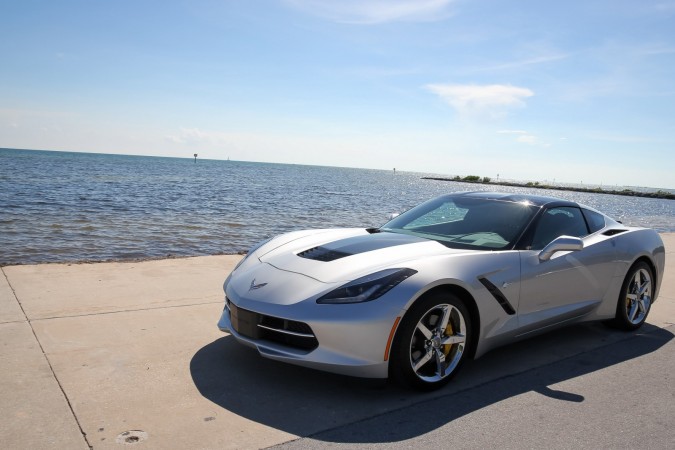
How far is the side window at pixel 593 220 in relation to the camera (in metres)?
4.98

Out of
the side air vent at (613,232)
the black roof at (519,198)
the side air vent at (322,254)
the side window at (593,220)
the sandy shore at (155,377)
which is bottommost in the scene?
the sandy shore at (155,377)

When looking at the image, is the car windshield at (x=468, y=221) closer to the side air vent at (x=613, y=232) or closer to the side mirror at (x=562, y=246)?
the side mirror at (x=562, y=246)

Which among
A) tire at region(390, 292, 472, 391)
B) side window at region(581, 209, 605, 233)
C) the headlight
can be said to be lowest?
tire at region(390, 292, 472, 391)

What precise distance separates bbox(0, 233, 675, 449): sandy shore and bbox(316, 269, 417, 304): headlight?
0.62m

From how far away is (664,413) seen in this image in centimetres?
334

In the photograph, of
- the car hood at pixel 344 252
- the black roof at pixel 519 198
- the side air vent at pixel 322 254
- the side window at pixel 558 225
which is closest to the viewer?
the car hood at pixel 344 252

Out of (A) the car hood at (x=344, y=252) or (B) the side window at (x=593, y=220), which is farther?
(B) the side window at (x=593, y=220)

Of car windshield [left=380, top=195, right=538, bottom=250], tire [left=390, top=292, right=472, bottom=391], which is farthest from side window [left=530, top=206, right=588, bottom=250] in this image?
tire [left=390, top=292, right=472, bottom=391]

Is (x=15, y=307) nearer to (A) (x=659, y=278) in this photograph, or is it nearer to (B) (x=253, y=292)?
Answer: (B) (x=253, y=292)

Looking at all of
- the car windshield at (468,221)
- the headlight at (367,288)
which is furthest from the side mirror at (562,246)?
the headlight at (367,288)

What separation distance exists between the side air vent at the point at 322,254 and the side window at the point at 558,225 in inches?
60.8

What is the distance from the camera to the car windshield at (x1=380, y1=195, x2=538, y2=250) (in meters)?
4.24

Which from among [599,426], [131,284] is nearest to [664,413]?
[599,426]

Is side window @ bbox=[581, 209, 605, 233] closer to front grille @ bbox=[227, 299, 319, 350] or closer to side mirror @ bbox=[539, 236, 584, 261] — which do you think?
side mirror @ bbox=[539, 236, 584, 261]
